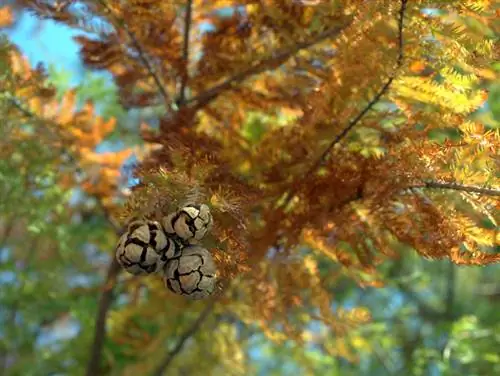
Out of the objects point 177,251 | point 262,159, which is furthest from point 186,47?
point 177,251

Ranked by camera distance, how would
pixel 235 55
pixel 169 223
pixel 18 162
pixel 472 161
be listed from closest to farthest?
pixel 169 223, pixel 472 161, pixel 235 55, pixel 18 162

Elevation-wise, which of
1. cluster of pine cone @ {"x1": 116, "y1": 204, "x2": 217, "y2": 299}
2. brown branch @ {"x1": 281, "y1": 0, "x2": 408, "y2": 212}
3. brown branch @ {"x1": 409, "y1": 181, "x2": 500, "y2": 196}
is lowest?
cluster of pine cone @ {"x1": 116, "y1": 204, "x2": 217, "y2": 299}

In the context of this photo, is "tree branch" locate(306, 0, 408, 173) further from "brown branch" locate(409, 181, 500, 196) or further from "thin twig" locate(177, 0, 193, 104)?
"thin twig" locate(177, 0, 193, 104)

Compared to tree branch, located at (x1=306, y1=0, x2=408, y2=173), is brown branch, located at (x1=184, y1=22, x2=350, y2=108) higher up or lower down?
higher up

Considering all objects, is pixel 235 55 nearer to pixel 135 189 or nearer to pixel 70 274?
pixel 135 189

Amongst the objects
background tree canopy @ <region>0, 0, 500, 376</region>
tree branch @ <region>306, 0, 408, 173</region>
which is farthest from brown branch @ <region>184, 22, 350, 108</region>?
tree branch @ <region>306, 0, 408, 173</region>

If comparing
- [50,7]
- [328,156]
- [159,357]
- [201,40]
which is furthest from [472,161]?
[159,357]

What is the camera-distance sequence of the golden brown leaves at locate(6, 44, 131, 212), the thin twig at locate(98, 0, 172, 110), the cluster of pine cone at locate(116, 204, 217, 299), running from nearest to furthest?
1. the cluster of pine cone at locate(116, 204, 217, 299)
2. the thin twig at locate(98, 0, 172, 110)
3. the golden brown leaves at locate(6, 44, 131, 212)
